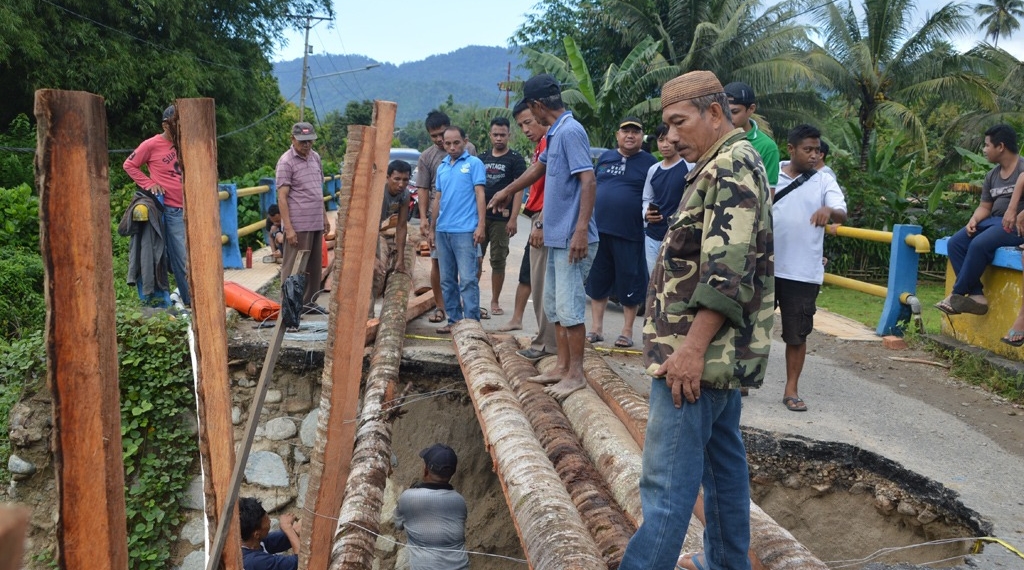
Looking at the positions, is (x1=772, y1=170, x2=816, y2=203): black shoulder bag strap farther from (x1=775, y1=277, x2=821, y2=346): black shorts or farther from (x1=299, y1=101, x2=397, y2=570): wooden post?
(x1=299, y1=101, x2=397, y2=570): wooden post

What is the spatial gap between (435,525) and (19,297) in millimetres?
6552

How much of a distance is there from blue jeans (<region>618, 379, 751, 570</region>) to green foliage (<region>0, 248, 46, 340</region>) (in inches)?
308

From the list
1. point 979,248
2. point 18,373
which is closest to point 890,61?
point 979,248

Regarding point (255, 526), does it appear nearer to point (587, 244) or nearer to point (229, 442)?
point (229, 442)

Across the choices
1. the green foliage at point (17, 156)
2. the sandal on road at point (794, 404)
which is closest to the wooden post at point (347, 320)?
the sandal on road at point (794, 404)

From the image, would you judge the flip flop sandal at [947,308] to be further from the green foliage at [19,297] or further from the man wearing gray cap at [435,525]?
the green foliage at [19,297]

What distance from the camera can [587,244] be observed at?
493cm

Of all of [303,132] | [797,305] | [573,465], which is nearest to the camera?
[573,465]

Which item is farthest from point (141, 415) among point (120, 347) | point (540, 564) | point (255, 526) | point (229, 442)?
point (540, 564)

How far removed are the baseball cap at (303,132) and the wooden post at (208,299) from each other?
4.22 meters

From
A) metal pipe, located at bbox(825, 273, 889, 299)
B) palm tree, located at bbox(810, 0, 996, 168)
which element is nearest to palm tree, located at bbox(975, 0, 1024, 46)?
palm tree, located at bbox(810, 0, 996, 168)

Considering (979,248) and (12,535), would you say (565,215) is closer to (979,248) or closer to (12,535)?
(979,248)

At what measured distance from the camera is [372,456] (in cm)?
509

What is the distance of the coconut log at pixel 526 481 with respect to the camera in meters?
3.28
